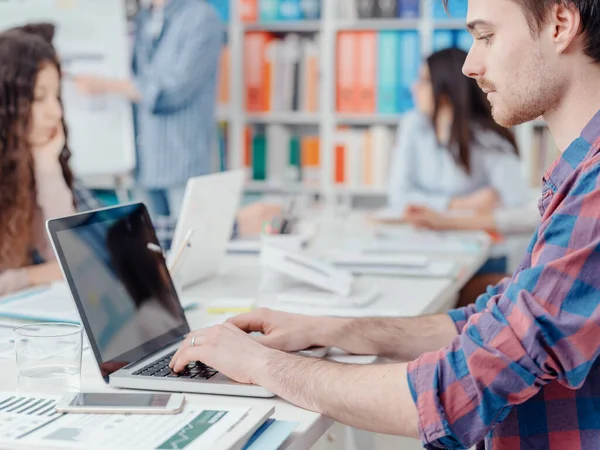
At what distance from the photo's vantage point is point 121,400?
3.27ft

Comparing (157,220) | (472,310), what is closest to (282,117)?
(157,220)

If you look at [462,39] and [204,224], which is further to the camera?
[462,39]

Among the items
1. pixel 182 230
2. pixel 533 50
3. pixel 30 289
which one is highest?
pixel 533 50

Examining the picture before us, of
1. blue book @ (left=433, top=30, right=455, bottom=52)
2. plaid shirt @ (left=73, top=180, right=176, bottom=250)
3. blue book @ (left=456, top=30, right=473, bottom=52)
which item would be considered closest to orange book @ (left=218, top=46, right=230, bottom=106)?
blue book @ (left=433, top=30, right=455, bottom=52)

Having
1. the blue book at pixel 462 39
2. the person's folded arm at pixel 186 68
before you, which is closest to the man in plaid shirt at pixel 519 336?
the person's folded arm at pixel 186 68

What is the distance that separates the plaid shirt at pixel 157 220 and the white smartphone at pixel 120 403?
1136 mm

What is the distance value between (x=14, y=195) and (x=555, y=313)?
1.41 m

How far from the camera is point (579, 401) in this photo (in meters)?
1.04

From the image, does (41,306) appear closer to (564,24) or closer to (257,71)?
(564,24)

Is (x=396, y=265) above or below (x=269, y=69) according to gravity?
below

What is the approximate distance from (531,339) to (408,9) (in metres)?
3.25

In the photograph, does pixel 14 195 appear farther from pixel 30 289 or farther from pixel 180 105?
pixel 180 105

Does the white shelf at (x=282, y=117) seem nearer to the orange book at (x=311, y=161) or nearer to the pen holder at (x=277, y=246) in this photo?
the orange book at (x=311, y=161)

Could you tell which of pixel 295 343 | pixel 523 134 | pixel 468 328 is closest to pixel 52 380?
pixel 295 343
